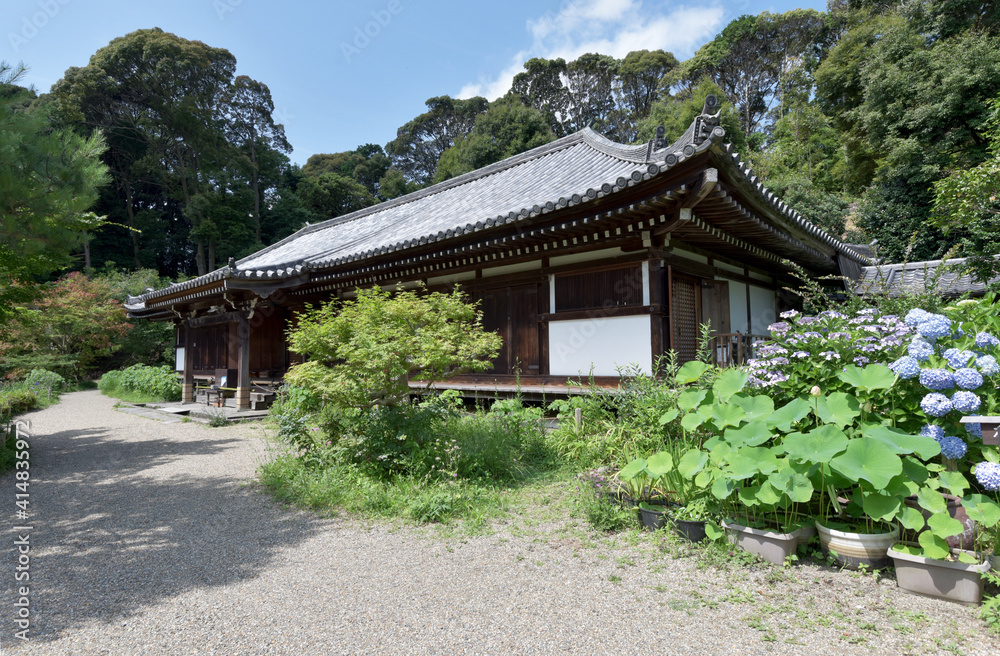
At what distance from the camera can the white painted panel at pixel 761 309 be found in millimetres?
10055

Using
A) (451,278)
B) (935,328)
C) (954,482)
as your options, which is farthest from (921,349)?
(451,278)

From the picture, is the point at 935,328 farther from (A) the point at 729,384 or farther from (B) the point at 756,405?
(A) the point at 729,384

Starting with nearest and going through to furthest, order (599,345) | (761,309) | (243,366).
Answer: (599,345)
(761,309)
(243,366)

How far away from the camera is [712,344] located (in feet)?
27.0

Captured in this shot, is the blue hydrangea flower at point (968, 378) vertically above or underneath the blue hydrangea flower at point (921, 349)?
underneath

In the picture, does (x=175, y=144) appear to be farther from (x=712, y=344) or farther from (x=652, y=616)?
(x=652, y=616)

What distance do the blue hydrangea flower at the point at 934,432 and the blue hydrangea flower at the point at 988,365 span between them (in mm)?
427

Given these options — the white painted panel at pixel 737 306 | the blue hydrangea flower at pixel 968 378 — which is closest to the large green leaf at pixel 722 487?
the blue hydrangea flower at pixel 968 378

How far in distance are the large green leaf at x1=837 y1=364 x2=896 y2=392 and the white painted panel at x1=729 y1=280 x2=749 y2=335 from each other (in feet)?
20.2

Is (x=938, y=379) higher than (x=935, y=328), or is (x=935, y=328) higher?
(x=935, y=328)

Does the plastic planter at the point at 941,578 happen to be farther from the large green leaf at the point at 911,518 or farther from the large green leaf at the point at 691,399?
the large green leaf at the point at 691,399

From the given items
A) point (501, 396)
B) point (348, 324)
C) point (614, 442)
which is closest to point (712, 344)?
point (501, 396)

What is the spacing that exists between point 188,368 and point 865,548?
15.7m

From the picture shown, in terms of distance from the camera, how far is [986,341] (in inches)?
118
